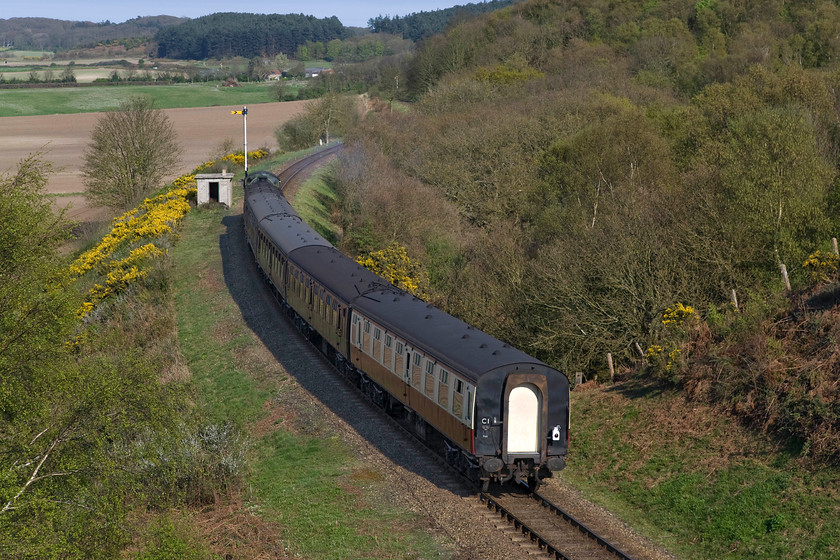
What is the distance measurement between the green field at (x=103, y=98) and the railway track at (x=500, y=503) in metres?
133

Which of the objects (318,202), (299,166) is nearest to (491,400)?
(318,202)

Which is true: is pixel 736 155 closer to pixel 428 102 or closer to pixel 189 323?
pixel 189 323

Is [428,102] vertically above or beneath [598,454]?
above

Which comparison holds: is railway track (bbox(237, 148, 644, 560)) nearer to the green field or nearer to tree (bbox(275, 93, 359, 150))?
tree (bbox(275, 93, 359, 150))

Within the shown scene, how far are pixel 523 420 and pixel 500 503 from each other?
1.85 metres

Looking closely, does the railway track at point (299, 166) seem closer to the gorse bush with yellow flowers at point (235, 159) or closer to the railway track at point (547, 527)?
the gorse bush with yellow flowers at point (235, 159)

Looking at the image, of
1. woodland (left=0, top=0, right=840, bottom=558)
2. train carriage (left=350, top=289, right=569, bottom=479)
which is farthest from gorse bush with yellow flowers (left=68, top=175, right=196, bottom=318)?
train carriage (left=350, top=289, right=569, bottom=479)

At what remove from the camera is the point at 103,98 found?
171875 mm

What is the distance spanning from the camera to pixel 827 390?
68.2ft

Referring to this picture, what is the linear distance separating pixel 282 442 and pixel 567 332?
11109 mm

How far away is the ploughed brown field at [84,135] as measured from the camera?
99.8 m

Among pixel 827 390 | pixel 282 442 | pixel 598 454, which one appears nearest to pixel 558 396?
pixel 598 454

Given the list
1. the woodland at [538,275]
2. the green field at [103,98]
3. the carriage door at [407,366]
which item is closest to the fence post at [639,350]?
the woodland at [538,275]

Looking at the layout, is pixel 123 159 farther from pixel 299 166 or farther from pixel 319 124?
pixel 319 124
